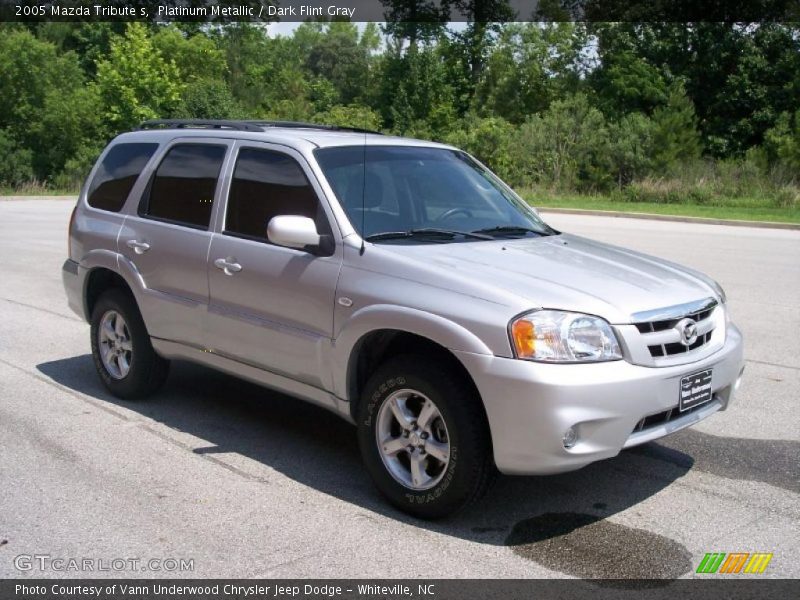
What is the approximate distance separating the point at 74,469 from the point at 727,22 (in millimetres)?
54493

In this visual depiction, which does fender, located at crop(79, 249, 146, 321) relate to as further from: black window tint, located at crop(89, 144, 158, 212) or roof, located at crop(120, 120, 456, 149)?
roof, located at crop(120, 120, 456, 149)

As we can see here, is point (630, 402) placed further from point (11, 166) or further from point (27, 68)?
point (27, 68)

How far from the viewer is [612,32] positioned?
193 feet

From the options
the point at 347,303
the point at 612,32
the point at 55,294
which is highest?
the point at 612,32

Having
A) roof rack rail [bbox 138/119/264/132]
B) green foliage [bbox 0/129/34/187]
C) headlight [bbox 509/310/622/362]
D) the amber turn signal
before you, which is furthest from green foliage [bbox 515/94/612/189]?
the amber turn signal

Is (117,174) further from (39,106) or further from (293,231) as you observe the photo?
(39,106)

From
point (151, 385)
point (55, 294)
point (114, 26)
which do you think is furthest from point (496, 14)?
point (151, 385)

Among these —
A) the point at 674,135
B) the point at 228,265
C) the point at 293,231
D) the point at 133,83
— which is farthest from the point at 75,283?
the point at 133,83

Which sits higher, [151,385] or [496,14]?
[496,14]

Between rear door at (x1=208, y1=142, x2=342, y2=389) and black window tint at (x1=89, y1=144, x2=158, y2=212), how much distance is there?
118cm

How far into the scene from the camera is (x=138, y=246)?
6258 mm

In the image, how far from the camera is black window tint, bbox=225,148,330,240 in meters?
5.33

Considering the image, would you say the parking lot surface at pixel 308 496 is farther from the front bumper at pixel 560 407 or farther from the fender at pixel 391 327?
the fender at pixel 391 327

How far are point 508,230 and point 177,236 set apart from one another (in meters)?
2.09
